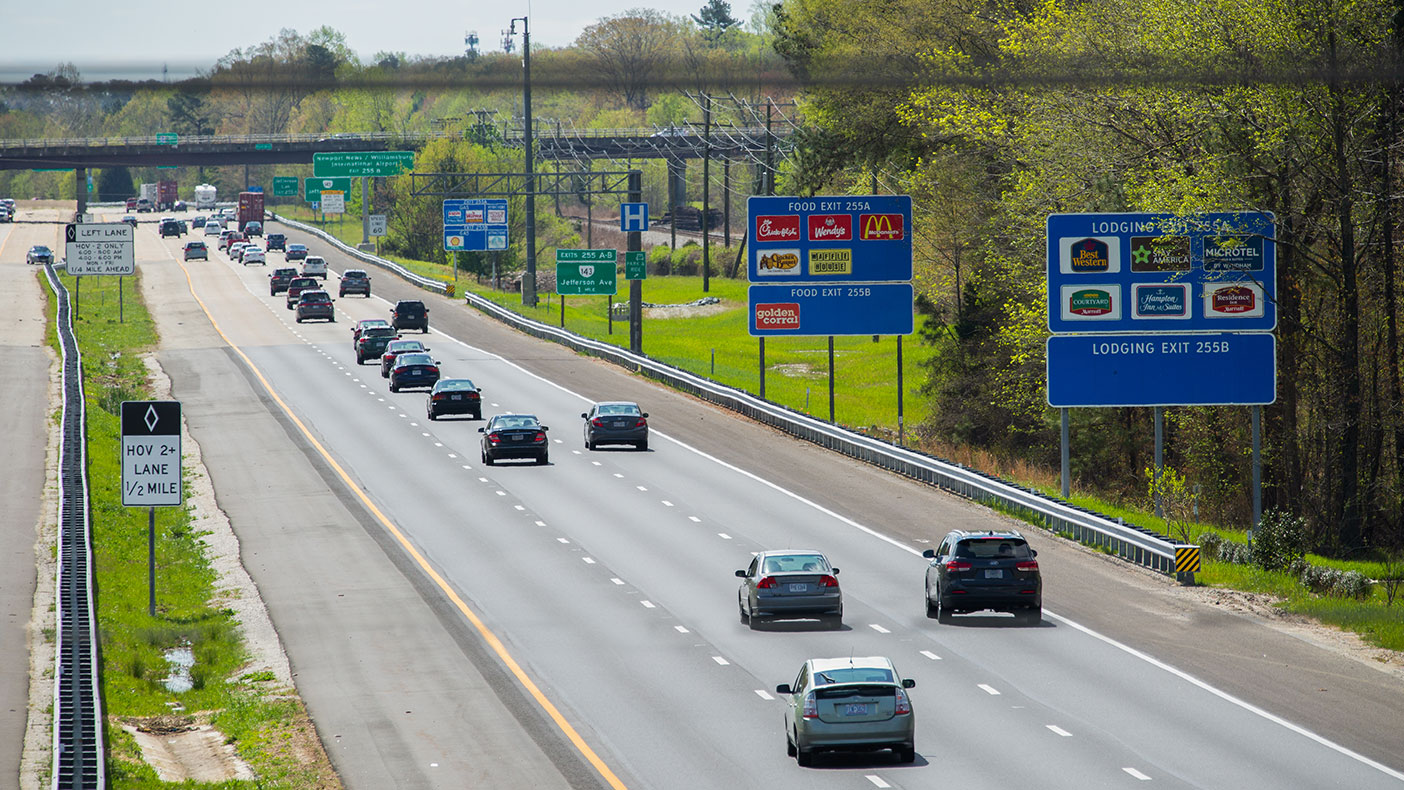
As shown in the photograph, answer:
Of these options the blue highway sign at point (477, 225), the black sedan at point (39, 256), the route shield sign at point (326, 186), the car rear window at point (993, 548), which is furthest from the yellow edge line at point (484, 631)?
the route shield sign at point (326, 186)

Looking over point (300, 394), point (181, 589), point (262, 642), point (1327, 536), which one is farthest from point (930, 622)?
point (300, 394)

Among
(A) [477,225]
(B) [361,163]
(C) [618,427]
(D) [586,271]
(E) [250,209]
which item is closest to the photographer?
(C) [618,427]

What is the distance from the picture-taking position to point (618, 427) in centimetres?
4672

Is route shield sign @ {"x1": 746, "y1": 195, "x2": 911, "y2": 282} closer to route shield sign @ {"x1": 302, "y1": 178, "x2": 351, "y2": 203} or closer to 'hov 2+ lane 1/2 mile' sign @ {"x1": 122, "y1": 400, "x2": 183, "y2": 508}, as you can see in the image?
'hov 2+ lane 1/2 mile' sign @ {"x1": 122, "y1": 400, "x2": 183, "y2": 508}

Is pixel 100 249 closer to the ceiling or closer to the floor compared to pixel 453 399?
closer to the ceiling

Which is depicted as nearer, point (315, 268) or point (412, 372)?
point (412, 372)

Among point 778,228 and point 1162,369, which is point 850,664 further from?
point 778,228

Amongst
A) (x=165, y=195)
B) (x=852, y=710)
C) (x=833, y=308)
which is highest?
(x=165, y=195)

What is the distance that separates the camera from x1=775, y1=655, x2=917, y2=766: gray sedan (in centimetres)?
1836

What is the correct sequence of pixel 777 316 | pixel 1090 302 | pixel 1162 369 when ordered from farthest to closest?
pixel 777 316 < pixel 1090 302 < pixel 1162 369

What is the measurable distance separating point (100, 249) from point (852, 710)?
58.0 metres

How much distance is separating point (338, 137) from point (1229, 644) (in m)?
128

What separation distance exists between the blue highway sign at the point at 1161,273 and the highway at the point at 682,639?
5863 mm

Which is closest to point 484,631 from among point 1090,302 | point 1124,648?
point 1124,648
